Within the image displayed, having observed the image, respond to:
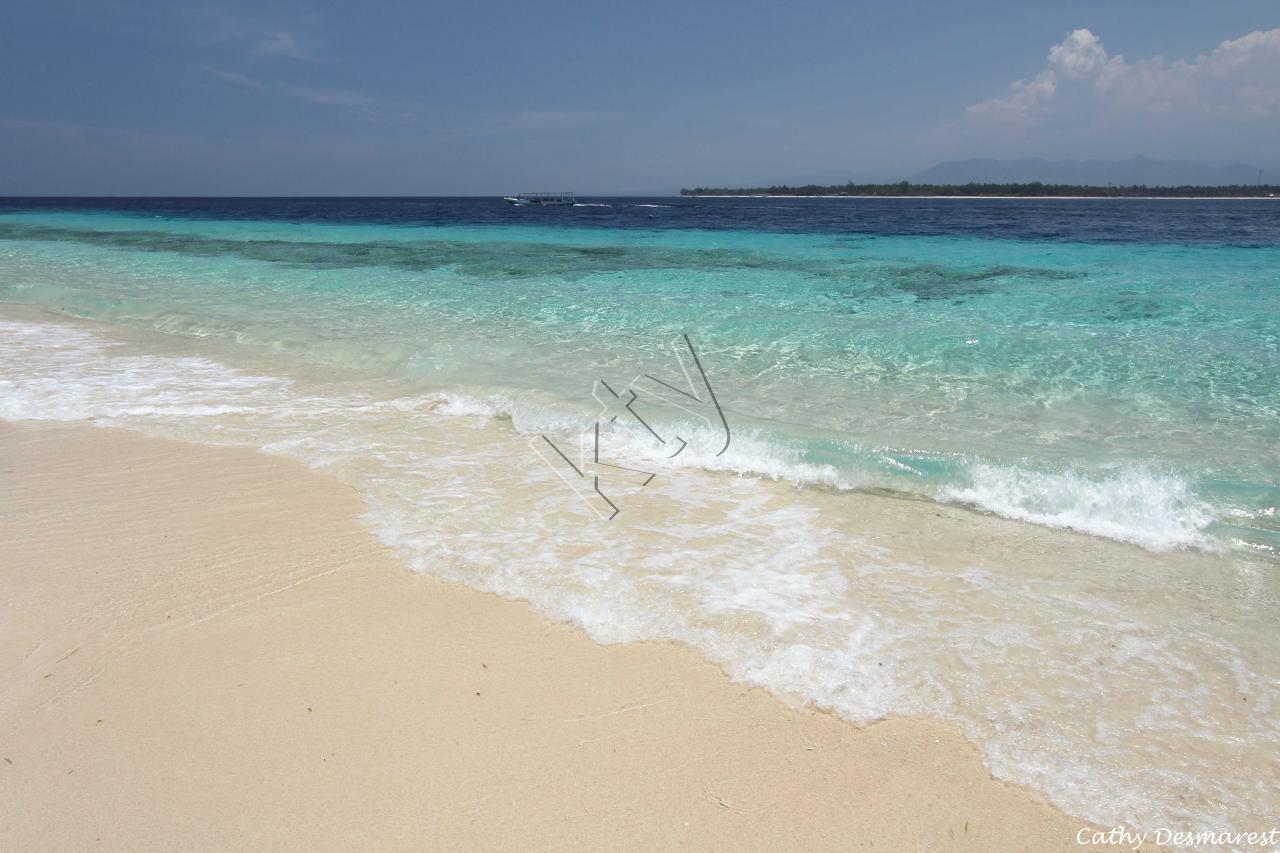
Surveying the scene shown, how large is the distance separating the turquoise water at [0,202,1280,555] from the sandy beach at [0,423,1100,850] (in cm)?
244

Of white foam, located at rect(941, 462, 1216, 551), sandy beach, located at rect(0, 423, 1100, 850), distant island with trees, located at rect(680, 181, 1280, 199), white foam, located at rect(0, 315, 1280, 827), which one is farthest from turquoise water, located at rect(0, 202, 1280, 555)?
distant island with trees, located at rect(680, 181, 1280, 199)

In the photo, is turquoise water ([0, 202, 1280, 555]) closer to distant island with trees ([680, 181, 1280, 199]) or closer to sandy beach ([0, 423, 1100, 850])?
sandy beach ([0, 423, 1100, 850])

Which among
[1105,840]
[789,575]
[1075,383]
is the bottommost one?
[1105,840]

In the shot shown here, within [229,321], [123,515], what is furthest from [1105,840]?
[229,321]

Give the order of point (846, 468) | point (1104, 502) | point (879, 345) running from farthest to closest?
point (879, 345) → point (846, 468) → point (1104, 502)

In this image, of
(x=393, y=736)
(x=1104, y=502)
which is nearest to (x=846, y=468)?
(x=1104, y=502)

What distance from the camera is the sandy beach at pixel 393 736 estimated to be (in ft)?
6.89

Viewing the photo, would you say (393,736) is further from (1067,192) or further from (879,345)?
(1067,192)

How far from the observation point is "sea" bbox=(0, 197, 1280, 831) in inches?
106

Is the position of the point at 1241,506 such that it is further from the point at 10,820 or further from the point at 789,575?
the point at 10,820

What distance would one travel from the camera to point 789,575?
3.46 meters

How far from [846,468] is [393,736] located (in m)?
3.43

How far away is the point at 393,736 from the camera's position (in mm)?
2422

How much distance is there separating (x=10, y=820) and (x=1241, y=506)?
6125 mm
